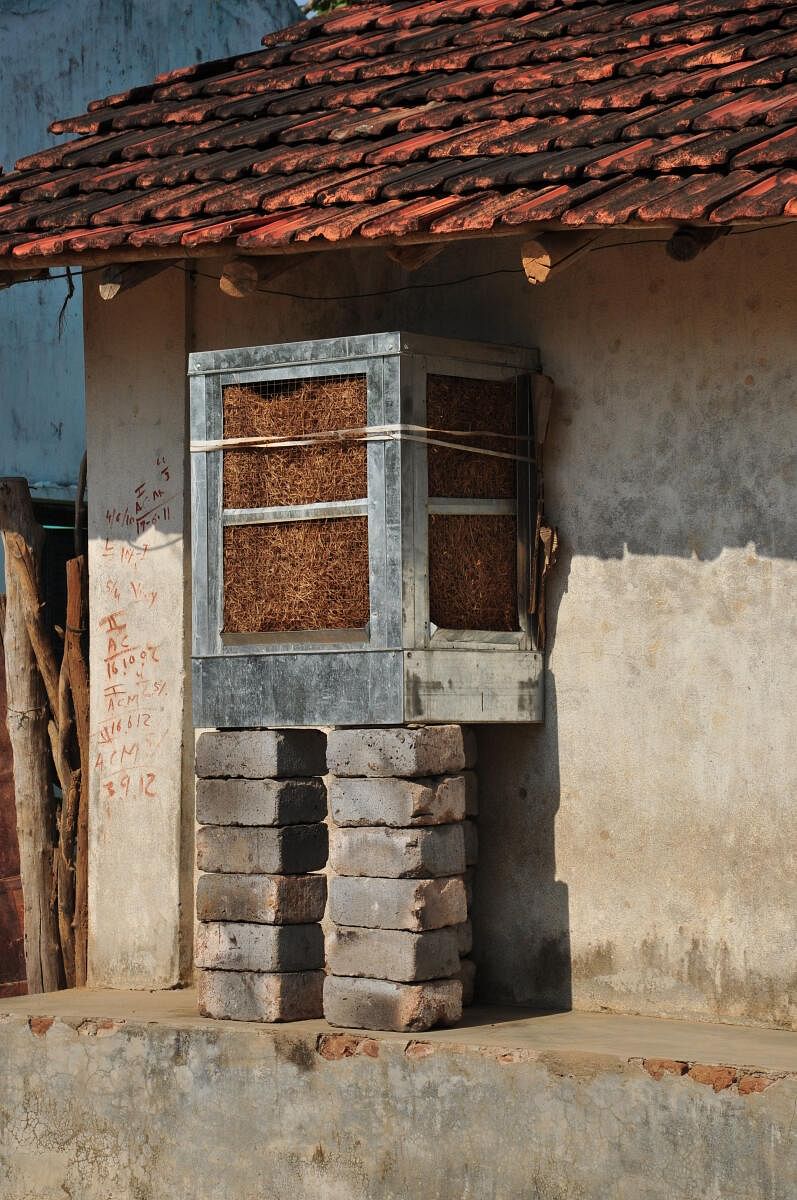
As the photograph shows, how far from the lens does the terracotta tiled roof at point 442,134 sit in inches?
287

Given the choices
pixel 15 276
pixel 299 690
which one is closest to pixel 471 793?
pixel 299 690

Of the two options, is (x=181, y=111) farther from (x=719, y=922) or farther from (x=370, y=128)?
(x=719, y=922)

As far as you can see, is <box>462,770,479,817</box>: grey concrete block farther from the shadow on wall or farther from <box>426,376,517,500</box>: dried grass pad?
<box>426,376,517,500</box>: dried grass pad

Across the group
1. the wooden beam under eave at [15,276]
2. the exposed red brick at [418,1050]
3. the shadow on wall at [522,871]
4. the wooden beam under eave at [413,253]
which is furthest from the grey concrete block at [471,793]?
the wooden beam under eave at [15,276]

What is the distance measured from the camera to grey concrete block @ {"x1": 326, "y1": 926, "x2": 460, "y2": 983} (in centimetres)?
765

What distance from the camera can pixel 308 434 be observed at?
7961mm

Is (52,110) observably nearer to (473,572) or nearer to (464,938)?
(473,572)

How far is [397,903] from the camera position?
7.69 meters

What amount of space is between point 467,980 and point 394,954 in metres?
0.72

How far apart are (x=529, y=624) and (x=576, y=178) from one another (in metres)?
1.91

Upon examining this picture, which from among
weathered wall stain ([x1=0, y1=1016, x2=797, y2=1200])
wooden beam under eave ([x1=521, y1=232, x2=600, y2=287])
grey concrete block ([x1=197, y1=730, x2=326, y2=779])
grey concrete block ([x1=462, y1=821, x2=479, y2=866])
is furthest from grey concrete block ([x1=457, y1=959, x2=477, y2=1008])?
wooden beam under eave ([x1=521, y1=232, x2=600, y2=287])

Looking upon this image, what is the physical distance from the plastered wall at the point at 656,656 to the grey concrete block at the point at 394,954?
1.99ft

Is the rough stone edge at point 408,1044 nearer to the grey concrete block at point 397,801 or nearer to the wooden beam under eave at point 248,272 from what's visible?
the grey concrete block at point 397,801

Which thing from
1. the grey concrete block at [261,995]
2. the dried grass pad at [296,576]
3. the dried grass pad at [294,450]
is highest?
the dried grass pad at [294,450]
